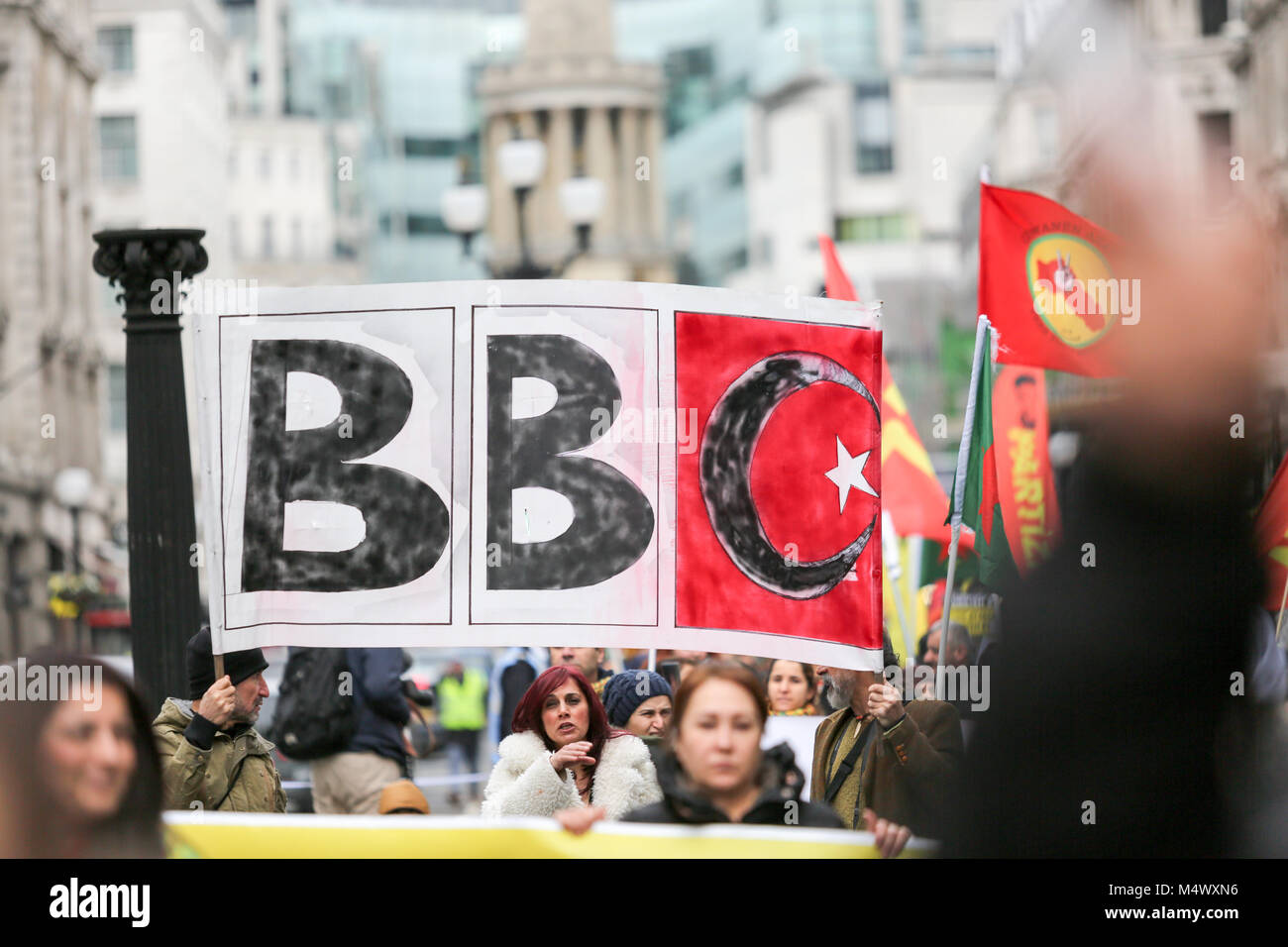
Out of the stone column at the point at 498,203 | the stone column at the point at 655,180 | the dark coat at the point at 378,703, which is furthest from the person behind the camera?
the stone column at the point at 498,203

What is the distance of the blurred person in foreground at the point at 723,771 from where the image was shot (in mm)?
4047

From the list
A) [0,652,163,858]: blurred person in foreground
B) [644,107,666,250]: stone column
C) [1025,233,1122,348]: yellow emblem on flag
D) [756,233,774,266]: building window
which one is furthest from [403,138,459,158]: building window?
[0,652,163,858]: blurred person in foreground

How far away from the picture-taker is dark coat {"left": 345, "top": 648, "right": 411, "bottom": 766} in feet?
27.1

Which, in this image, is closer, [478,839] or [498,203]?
[478,839]

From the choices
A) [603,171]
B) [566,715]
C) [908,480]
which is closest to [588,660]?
[566,715]

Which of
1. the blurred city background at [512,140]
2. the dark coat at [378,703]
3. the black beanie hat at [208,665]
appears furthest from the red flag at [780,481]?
the blurred city background at [512,140]

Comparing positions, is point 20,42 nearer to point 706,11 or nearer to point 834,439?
point 834,439

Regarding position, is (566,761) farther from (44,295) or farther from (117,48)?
(117,48)

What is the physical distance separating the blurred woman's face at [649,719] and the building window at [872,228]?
78.0m

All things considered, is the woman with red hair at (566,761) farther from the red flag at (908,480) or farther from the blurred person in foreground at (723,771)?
the red flag at (908,480)

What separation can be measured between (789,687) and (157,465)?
2.48 m

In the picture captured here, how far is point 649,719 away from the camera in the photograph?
633 cm

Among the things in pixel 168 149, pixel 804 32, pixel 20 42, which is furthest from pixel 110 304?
pixel 804 32

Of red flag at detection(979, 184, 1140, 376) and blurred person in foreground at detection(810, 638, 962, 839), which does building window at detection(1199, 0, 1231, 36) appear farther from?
blurred person in foreground at detection(810, 638, 962, 839)
